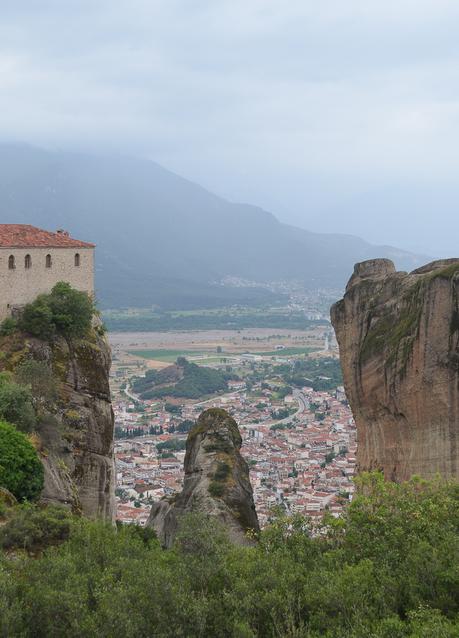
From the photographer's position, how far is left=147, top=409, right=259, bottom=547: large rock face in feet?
82.5

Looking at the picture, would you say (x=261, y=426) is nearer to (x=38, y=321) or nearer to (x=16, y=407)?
(x=38, y=321)

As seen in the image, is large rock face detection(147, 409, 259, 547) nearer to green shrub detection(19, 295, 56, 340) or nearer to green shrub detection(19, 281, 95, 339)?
green shrub detection(19, 281, 95, 339)

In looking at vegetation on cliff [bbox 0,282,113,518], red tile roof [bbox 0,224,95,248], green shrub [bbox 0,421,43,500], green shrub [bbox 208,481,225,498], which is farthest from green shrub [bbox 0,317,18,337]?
green shrub [bbox 208,481,225,498]

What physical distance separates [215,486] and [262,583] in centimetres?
1151

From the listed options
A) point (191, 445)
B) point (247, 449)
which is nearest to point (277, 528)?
point (191, 445)

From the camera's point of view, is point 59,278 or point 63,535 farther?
point 59,278

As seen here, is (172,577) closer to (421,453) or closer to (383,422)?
(421,453)

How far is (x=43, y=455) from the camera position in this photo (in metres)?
25.1

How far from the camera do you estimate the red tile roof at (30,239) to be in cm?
3306

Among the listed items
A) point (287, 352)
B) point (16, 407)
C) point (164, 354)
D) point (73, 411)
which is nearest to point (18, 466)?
point (16, 407)

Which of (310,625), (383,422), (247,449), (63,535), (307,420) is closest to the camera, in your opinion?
(310,625)

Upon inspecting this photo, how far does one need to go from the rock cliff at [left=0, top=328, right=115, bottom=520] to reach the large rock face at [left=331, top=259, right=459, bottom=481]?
8.03 meters

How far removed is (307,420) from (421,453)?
73.4 m

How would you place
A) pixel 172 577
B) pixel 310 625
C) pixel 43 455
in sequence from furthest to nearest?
pixel 43 455
pixel 172 577
pixel 310 625
